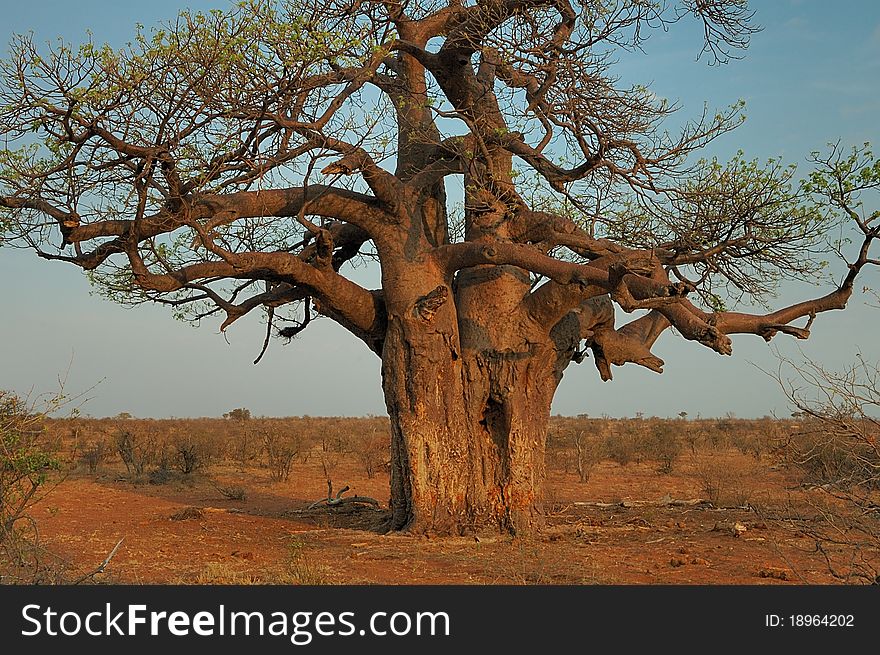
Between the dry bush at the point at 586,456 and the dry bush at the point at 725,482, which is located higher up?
the dry bush at the point at 586,456

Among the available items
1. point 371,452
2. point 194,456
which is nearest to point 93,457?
→ point 194,456

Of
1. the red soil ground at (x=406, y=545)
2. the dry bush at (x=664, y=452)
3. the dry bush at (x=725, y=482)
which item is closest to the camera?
the red soil ground at (x=406, y=545)

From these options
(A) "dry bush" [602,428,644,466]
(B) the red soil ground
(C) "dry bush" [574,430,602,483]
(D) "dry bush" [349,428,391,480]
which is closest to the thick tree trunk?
(B) the red soil ground

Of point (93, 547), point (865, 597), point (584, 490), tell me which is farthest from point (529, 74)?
point (584, 490)

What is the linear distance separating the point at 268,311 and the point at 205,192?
3429 mm

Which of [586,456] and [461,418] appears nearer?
[461,418]

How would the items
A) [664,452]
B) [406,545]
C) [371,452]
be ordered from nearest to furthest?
[406,545] → [371,452] → [664,452]

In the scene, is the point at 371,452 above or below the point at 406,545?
above

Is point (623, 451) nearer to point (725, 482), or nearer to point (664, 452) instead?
point (664, 452)

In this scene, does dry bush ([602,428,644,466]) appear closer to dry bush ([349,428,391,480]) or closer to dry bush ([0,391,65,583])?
dry bush ([349,428,391,480])

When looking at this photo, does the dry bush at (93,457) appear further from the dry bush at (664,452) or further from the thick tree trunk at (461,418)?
the dry bush at (664,452)

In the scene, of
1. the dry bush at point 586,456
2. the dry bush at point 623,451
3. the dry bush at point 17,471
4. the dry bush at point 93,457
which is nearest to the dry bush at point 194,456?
the dry bush at point 93,457

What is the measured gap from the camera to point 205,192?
8.30 metres

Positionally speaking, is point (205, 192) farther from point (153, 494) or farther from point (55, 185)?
point (153, 494)
